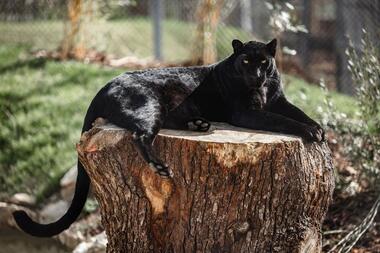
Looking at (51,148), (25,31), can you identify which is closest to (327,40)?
(25,31)

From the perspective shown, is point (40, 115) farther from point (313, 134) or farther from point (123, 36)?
point (313, 134)

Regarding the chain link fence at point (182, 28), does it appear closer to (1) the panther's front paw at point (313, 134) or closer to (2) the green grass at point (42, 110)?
(2) the green grass at point (42, 110)

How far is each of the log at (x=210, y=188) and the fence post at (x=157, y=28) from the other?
5756 millimetres

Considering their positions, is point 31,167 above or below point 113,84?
below

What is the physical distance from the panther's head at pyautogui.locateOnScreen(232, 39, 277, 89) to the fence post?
5.49m

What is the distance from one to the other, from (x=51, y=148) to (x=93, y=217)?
102cm

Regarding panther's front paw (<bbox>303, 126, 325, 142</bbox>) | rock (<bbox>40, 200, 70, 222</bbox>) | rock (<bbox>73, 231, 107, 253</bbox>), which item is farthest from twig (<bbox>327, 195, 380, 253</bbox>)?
rock (<bbox>40, 200, 70, 222</bbox>)

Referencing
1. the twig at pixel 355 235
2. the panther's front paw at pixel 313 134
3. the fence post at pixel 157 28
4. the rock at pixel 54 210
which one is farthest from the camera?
the fence post at pixel 157 28

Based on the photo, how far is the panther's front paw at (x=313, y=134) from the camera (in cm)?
395

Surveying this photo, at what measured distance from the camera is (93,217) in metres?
6.20

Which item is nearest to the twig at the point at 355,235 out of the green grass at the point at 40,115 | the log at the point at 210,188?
the log at the point at 210,188

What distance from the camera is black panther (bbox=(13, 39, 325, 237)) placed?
3.96 m

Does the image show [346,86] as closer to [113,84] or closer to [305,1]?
[305,1]

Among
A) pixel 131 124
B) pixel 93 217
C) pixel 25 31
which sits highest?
pixel 131 124
